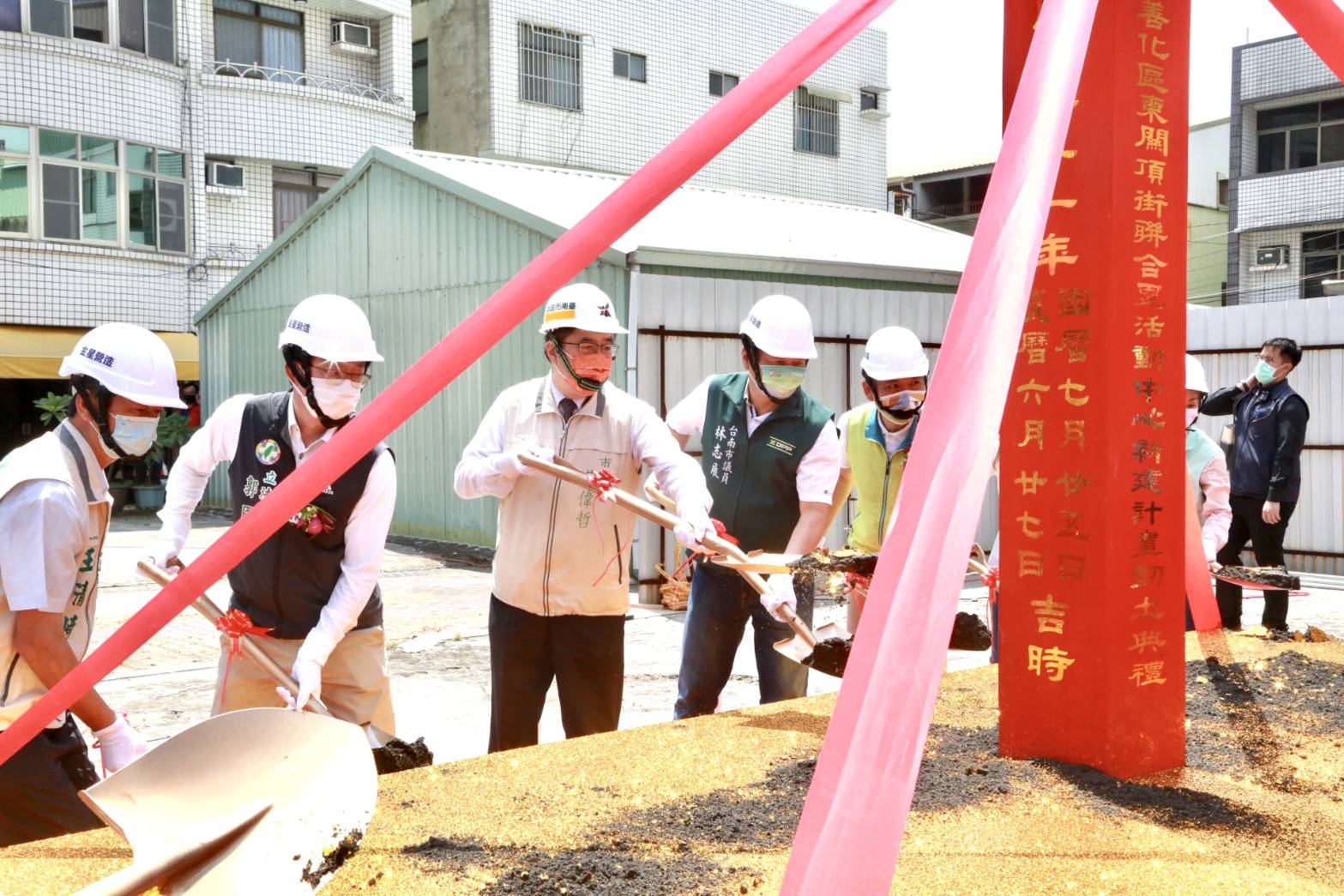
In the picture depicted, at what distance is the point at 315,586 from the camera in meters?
3.35

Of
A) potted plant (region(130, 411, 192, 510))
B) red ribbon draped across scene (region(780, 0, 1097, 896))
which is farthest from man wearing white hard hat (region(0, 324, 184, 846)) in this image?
potted plant (region(130, 411, 192, 510))

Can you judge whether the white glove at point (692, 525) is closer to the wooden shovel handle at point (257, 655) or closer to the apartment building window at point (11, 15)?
the wooden shovel handle at point (257, 655)

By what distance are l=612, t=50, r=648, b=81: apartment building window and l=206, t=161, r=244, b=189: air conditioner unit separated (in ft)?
25.4

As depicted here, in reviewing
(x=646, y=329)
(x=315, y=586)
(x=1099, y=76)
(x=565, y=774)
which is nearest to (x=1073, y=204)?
(x=1099, y=76)

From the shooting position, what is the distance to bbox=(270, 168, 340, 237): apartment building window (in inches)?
790

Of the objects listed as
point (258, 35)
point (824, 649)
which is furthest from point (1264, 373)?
point (258, 35)

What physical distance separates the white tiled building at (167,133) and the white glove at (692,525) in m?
16.5

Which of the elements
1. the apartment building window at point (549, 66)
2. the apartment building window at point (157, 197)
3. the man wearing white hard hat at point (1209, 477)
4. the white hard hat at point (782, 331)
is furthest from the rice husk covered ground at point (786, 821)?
the apartment building window at point (549, 66)

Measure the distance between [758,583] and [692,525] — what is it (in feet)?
1.20

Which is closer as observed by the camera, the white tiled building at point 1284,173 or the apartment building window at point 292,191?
the apartment building window at point 292,191

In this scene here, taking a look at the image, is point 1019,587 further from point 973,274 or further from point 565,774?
point 973,274

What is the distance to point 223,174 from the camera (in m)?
19.3

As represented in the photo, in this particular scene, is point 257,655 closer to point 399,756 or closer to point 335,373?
point 399,756

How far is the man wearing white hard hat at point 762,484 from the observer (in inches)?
174
